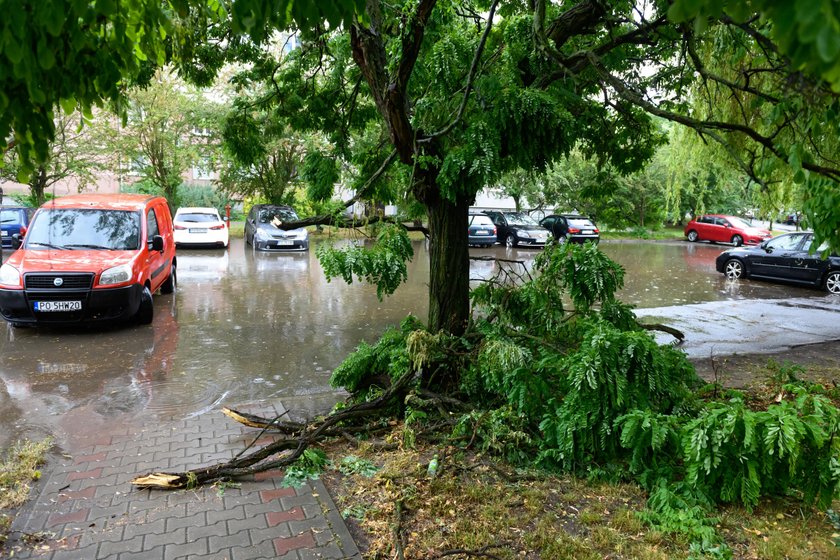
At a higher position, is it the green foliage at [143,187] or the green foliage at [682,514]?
the green foliage at [143,187]

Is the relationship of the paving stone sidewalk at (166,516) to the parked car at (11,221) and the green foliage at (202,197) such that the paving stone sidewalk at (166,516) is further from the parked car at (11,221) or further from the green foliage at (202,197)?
the green foliage at (202,197)

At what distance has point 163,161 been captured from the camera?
26.4 m

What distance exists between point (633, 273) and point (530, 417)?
14844 mm

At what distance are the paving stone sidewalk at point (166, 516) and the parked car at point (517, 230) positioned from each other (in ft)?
76.0

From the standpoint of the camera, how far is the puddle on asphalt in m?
6.25

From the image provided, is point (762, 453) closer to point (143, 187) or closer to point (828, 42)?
point (828, 42)

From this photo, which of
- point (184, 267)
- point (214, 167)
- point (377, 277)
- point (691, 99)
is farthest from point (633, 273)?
point (214, 167)

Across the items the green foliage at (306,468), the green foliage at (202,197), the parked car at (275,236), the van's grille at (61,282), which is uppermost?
the green foliage at (202,197)

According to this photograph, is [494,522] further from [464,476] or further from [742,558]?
[742,558]

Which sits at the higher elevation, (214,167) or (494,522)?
(214,167)

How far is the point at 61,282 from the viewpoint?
345 inches

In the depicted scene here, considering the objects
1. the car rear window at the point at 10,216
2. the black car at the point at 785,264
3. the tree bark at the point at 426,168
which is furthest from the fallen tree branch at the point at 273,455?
the car rear window at the point at 10,216

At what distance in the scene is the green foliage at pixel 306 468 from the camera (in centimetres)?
440

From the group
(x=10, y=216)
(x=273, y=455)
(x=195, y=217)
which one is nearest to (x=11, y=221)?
(x=10, y=216)
